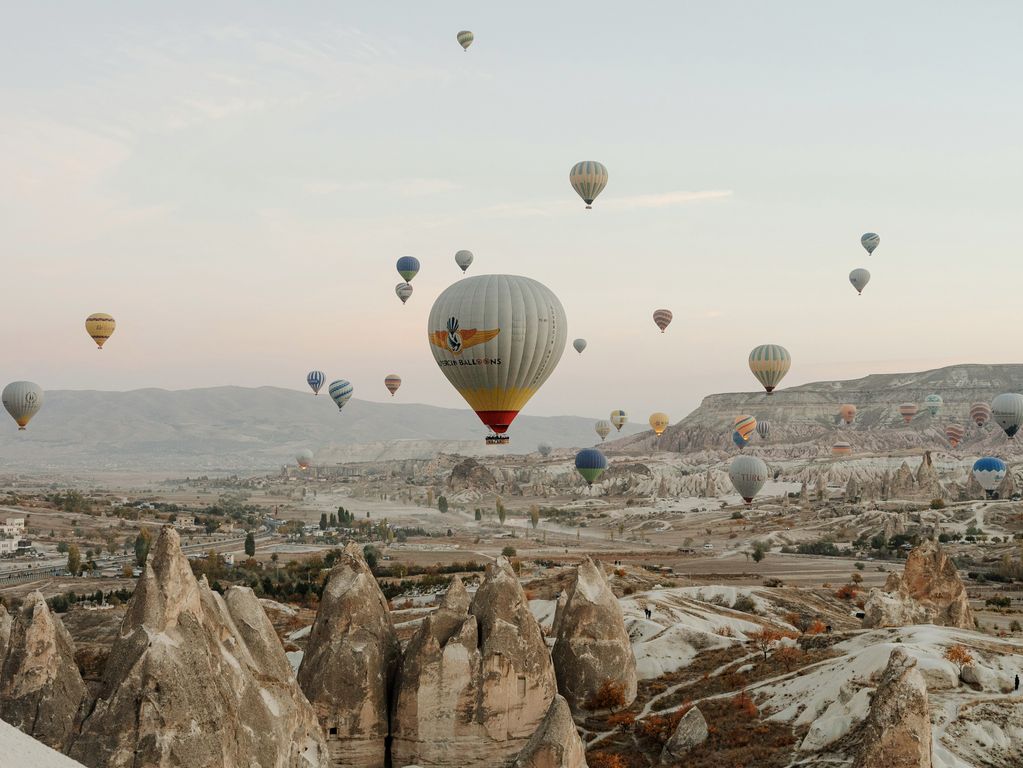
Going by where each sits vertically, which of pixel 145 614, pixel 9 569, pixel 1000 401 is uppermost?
pixel 1000 401

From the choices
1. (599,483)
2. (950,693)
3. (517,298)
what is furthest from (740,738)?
(599,483)

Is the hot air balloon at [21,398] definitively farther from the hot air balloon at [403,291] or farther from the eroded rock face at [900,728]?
the eroded rock face at [900,728]

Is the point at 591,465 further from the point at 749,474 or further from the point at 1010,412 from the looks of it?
the point at 1010,412

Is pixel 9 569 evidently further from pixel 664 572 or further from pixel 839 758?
pixel 839 758

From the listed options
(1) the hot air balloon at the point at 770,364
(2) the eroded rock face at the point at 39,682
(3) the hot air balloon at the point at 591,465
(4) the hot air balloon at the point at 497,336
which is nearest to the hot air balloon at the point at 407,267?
(3) the hot air balloon at the point at 591,465

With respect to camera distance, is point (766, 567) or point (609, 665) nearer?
point (609, 665)

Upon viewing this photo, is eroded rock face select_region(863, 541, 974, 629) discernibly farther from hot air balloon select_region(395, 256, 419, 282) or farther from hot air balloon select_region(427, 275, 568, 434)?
hot air balloon select_region(395, 256, 419, 282)
